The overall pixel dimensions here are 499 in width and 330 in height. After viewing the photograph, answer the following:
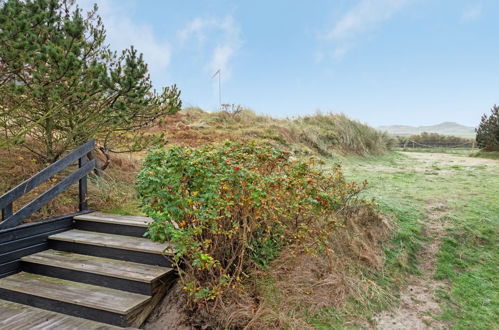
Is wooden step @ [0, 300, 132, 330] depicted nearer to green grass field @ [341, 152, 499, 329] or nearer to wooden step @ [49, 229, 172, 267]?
wooden step @ [49, 229, 172, 267]

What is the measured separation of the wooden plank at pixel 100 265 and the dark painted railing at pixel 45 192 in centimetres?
49

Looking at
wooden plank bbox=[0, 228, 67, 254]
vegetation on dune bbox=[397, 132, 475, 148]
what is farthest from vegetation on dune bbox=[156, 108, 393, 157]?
vegetation on dune bbox=[397, 132, 475, 148]

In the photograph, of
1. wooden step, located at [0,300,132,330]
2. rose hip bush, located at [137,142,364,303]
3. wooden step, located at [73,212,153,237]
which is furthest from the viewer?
wooden step, located at [73,212,153,237]

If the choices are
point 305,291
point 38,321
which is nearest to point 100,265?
point 38,321

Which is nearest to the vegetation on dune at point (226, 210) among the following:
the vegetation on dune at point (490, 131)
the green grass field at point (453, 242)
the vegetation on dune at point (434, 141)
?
the green grass field at point (453, 242)

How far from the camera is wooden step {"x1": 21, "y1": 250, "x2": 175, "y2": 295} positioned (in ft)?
8.93

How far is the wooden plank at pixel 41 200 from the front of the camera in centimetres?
321

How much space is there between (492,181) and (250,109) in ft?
27.5

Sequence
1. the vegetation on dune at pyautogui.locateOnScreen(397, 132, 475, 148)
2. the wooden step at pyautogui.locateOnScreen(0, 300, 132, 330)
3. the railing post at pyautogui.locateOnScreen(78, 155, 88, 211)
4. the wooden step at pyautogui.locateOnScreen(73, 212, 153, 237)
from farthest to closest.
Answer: the vegetation on dune at pyautogui.locateOnScreen(397, 132, 475, 148) < the railing post at pyautogui.locateOnScreen(78, 155, 88, 211) < the wooden step at pyautogui.locateOnScreen(73, 212, 153, 237) < the wooden step at pyautogui.locateOnScreen(0, 300, 132, 330)

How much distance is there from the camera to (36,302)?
111 inches

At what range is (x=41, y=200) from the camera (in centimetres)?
352

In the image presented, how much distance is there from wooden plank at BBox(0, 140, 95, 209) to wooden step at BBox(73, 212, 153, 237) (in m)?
0.68

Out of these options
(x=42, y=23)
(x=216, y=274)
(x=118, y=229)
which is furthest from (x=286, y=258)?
(x=42, y=23)

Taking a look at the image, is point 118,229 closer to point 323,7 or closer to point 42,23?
point 42,23
